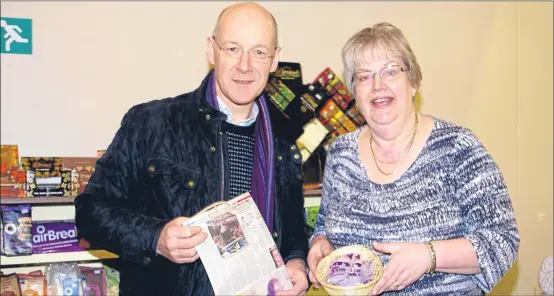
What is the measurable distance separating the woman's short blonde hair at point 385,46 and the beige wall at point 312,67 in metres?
1.49

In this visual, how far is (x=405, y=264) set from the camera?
1788 millimetres

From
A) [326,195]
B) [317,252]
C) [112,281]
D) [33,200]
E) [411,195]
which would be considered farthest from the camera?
[112,281]

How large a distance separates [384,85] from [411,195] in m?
0.41

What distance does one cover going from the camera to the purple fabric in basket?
2809 mm

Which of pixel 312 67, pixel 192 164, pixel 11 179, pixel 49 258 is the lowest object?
pixel 49 258

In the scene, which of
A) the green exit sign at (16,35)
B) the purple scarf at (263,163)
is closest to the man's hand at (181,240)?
the purple scarf at (263,163)

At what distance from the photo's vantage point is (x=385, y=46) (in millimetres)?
2043

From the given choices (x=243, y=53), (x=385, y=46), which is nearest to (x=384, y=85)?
(x=385, y=46)

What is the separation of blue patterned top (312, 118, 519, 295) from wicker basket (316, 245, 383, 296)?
0.44ft

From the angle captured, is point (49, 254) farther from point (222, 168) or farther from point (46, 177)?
point (222, 168)

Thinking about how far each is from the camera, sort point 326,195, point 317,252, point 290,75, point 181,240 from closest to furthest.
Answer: point 181,240 → point 317,252 → point 326,195 → point 290,75

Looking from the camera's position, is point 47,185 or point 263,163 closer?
point 263,163

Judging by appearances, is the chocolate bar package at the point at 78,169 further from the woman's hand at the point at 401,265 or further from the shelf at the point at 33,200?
the woman's hand at the point at 401,265

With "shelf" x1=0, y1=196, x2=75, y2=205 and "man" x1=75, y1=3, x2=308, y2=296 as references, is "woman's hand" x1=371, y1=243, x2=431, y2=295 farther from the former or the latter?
"shelf" x1=0, y1=196, x2=75, y2=205
